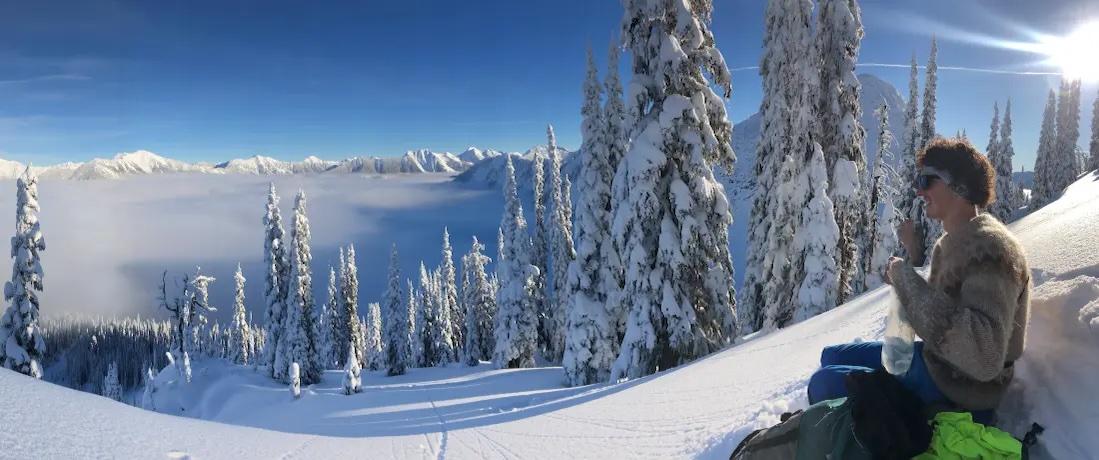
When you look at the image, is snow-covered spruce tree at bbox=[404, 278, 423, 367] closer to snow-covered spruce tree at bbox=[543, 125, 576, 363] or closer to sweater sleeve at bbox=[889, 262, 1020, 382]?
snow-covered spruce tree at bbox=[543, 125, 576, 363]

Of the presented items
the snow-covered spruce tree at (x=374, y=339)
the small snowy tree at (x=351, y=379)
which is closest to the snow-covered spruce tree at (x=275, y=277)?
the small snowy tree at (x=351, y=379)

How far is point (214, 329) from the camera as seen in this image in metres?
124

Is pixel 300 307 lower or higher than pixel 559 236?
lower

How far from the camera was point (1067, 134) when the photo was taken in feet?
169

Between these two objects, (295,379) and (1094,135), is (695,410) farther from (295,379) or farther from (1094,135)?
(1094,135)

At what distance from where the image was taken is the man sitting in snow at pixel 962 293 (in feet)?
8.79

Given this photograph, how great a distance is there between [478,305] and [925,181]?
46.4 m

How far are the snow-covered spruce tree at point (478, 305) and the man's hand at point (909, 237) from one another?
4316 cm

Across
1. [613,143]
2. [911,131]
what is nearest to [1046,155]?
[911,131]

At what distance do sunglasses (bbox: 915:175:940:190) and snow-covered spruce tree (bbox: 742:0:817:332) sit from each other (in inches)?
587

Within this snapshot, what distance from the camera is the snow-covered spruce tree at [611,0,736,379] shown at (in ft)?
44.9

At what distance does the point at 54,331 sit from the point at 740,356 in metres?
229

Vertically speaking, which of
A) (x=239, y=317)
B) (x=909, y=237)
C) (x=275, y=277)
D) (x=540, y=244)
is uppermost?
(x=909, y=237)

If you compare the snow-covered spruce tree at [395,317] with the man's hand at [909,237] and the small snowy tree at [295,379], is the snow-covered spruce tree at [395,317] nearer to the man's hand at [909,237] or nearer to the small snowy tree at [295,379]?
the small snowy tree at [295,379]
